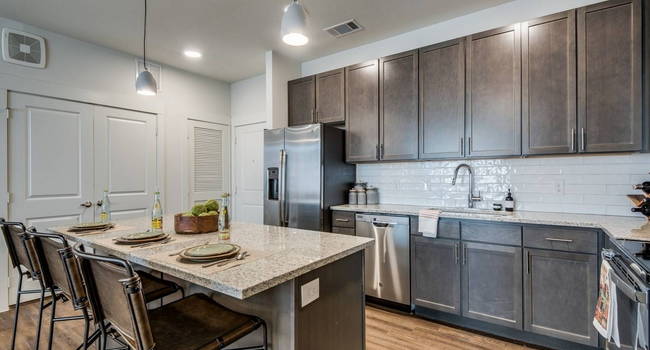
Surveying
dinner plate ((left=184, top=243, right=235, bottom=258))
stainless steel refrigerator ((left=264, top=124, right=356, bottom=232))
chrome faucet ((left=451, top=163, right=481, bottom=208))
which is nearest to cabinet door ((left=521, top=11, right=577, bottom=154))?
chrome faucet ((left=451, top=163, right=481, bottom=208))

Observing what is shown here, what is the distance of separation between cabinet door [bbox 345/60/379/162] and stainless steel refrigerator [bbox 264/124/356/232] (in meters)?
0.15

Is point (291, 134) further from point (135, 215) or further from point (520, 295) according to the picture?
point (520, 295)

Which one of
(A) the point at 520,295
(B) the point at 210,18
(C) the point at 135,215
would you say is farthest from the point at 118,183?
(A) the point at 520,295

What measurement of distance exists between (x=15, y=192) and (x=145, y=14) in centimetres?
213

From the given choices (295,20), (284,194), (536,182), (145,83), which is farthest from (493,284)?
(145,83)

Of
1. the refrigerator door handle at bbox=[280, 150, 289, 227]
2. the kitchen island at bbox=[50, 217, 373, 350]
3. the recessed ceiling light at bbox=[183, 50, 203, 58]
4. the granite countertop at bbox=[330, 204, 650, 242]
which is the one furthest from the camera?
the recessed ceiling light at bbox=[183, 50, 203, 58]

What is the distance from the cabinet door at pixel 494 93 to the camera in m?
2.63

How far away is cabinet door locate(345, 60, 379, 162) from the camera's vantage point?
341 cm

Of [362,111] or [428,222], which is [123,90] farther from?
[428,222]

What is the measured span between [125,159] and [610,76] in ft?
15.8

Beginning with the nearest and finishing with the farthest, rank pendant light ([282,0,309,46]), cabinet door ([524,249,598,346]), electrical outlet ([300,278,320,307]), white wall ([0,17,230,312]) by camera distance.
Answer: electrical outlet ([300,278,320,307]) → pendant light ([282,0,309,46]) → cabinet door ([524,249,598,346]) → white wall ([0,17,230,312])

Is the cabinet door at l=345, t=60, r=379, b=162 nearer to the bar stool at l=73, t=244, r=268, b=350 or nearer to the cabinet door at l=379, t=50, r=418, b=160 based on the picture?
the cabinet door at l=379, t=50, r=418, b=160

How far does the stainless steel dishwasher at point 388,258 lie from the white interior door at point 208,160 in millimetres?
2571

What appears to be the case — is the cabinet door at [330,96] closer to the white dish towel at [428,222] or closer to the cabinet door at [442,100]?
the cabinet door at [442,100]
